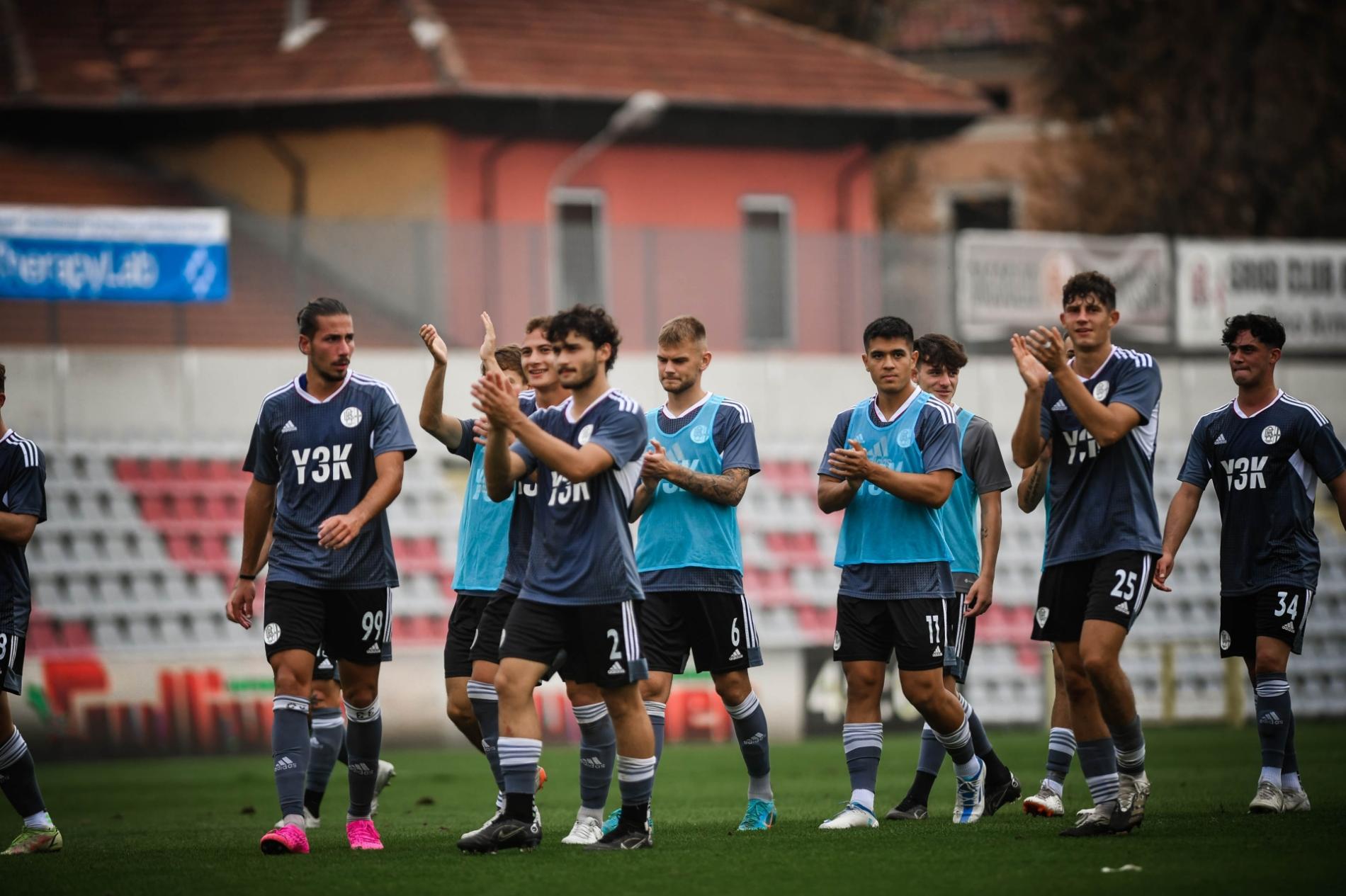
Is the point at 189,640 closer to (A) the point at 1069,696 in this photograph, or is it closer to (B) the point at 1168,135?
(A) the point at 1069,696

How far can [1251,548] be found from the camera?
32.1 ft

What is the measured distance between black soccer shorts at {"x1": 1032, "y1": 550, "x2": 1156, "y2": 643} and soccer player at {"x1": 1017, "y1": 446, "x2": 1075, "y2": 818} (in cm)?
59

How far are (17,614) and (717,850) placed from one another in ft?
11.3

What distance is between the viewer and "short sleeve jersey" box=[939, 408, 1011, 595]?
1012 cm

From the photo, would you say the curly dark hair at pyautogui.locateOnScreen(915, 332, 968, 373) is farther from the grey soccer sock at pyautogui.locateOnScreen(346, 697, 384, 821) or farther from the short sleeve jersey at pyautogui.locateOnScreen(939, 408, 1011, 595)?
the grey soccer sock at pyautogui.locateOnScreen(346, 697, 384, 821)

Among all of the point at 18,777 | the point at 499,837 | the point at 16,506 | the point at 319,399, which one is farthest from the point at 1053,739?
the point at 16,506

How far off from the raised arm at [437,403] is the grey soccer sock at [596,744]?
1548 mm

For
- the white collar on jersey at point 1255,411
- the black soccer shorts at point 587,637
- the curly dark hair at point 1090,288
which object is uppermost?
the curly dark hair at point 1090,288

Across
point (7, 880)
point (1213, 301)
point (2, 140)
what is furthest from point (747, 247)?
point (7, 880)

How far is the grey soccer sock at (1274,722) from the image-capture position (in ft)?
31.9

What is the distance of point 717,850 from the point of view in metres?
8.31

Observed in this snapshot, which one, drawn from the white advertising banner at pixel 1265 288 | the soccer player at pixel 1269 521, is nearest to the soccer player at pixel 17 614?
the soccer player at pixel 1269 521

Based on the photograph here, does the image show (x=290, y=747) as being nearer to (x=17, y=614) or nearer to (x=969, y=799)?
(x=17, y=614)

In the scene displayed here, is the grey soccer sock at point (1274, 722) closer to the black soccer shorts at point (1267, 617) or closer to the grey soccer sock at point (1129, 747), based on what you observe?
the black soccer shorts at point (1267, 617)
